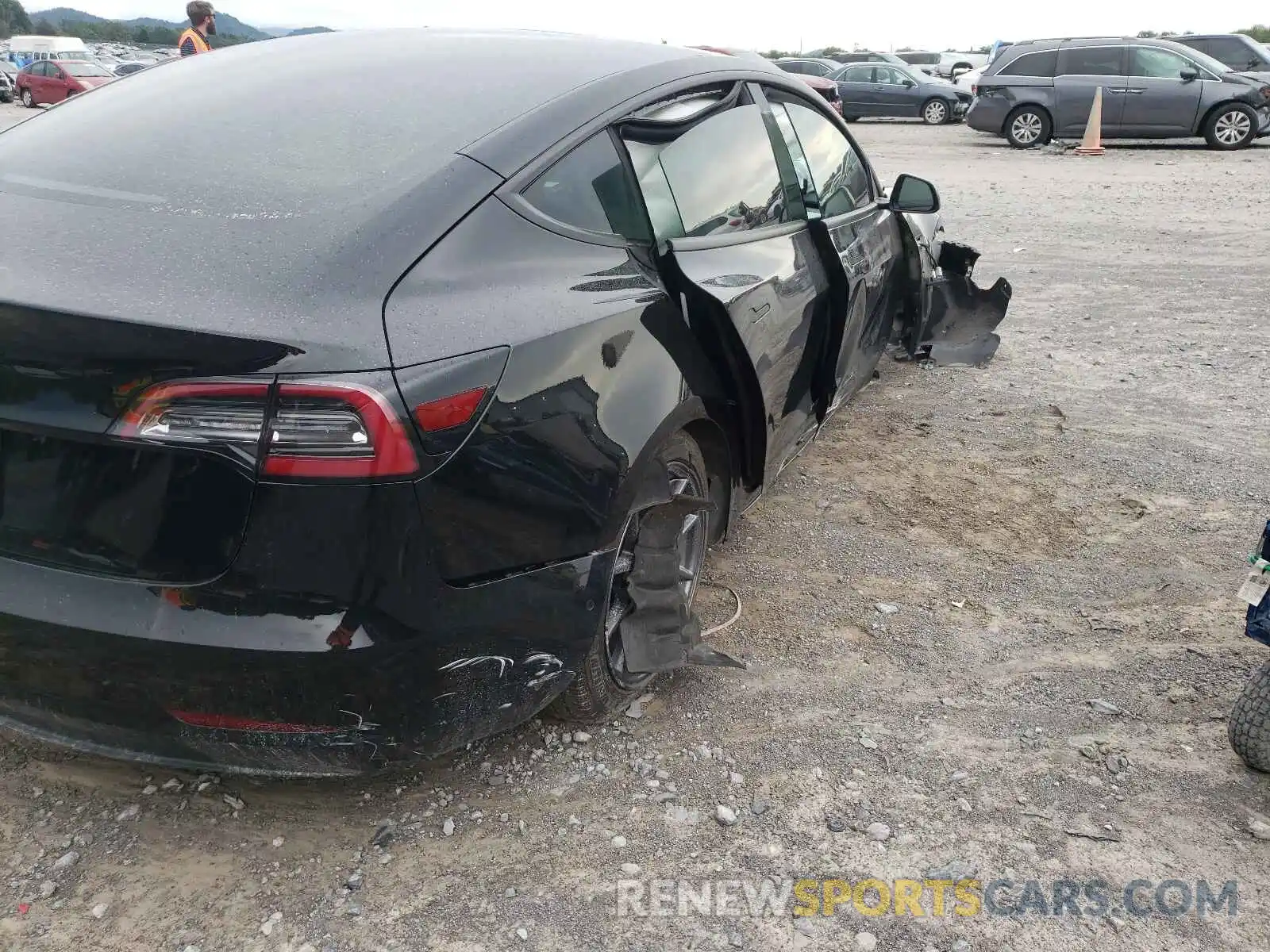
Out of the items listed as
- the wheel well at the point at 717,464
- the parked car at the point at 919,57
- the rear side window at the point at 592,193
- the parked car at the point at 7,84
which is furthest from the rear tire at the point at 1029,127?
the parked car at the point at 7,84

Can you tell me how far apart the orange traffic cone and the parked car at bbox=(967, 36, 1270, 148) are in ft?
0.51

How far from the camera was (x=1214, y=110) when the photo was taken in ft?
52.8

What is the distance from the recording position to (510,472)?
80.9 inches

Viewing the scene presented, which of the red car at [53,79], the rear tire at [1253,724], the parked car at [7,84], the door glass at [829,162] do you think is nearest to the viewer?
the rear tire at [1253,724]

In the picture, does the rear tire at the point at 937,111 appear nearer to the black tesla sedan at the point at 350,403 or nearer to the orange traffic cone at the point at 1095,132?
the orange traffic cone at the point at 1095,132

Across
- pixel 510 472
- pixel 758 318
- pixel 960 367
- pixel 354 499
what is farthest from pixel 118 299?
pixel 960 367

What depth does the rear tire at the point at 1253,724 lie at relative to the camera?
251cm

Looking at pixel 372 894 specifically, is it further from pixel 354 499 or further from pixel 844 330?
pixel 844 330

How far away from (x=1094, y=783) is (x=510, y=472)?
5.39ft

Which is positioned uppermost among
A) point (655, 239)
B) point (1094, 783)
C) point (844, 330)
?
point (655, 239)

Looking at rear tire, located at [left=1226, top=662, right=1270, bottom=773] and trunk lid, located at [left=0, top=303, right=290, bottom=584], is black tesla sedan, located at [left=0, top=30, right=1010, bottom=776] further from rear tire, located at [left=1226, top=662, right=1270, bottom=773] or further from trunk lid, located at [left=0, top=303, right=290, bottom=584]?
rear tire, located at [left=1226, top=662, right=1270, bottom=773]

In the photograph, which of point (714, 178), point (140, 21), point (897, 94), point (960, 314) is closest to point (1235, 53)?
Answer: point (897, 94)

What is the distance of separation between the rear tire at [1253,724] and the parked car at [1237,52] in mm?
18648

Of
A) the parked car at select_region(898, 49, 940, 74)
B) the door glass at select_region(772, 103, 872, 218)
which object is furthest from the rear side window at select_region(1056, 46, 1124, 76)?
A: the parked car at select_region(898, 49, 940, 74)
